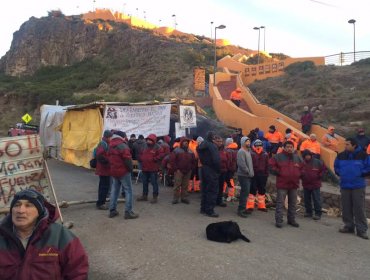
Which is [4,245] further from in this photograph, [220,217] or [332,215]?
[332,215]

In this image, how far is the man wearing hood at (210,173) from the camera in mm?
9133

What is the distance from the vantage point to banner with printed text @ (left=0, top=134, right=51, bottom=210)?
23.7ft

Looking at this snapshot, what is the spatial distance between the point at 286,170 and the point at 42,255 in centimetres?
649

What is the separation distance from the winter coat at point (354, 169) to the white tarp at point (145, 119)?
8394 mm

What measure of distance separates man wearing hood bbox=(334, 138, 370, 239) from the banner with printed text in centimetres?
577

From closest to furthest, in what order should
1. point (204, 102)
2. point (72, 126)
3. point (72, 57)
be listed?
point (72, 126)
point (204, 102)
point (72, 57)

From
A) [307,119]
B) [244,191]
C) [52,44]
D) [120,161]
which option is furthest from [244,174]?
[52,44]

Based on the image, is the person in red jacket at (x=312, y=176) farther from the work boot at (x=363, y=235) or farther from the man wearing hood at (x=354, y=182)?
the work boot at (x=363, y=235)

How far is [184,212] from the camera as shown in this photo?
948 cm

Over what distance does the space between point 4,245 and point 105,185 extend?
653 centimetres

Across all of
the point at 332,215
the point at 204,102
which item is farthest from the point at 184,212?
the point at 204,102

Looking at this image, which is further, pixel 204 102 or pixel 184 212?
pixel 204 102

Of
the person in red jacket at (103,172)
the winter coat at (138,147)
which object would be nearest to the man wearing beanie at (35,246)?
the person in red jacket at (103,172)

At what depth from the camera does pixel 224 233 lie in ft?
23.4
